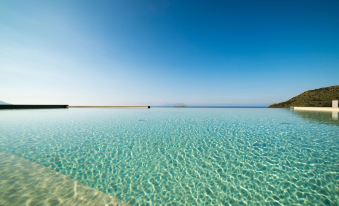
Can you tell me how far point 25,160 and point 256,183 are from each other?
6.31 meters

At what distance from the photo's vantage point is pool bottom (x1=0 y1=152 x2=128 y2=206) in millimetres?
2764

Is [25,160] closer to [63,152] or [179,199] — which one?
[63,152]

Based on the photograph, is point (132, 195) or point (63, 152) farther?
point (63, 152)

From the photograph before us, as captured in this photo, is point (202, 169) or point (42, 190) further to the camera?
point (202, 169)

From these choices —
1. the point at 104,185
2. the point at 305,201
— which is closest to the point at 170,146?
the point at 104,185

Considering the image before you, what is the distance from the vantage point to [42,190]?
3084 mm

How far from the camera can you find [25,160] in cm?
465

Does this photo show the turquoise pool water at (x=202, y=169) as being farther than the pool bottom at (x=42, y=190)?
Yes

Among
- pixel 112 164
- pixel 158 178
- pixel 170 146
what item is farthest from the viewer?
pixel 170 146

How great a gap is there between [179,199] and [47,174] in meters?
3.22

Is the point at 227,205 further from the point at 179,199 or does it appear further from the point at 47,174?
the point at 47,174

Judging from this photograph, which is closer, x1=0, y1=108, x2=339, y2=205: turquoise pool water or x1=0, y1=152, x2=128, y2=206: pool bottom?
x1=0, y1=152, x2=128, y2=206: pool bottom

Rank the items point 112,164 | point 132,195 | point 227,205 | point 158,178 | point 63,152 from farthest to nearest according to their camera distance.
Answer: point 63,152
point 112,164
point 158,178
point 132,195
point 227,205

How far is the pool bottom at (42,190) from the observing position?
276cm
